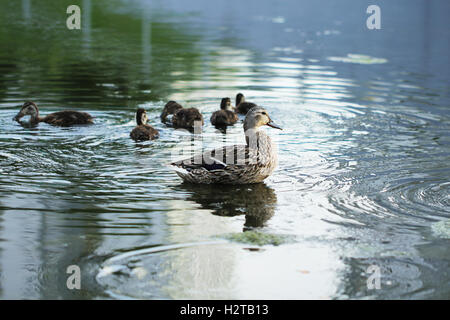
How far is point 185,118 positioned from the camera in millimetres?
11516

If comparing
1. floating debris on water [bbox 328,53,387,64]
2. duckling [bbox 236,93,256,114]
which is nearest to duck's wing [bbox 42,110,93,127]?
duckling [bbox 236,93,256,114]

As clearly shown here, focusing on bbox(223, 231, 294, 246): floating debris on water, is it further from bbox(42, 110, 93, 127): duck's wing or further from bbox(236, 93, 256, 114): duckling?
bbox(236, 93, 256, 114): duckling

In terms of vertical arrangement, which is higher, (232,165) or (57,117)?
(57,117)

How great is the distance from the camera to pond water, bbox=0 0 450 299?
559 centimetres

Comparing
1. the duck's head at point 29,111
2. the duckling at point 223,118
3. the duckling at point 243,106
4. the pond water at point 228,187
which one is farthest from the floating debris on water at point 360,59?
the duck's head at point 29,111

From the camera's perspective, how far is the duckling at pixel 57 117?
11.3 m

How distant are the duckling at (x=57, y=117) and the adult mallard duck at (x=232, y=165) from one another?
138 inches

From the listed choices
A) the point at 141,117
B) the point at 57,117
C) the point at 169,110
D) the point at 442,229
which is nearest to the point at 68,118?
the point at 57,117

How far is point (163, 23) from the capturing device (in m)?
28.1

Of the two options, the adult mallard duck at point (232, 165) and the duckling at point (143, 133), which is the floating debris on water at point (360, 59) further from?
the adult mallard duck at point (232, 165)

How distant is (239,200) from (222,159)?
0.63 meters

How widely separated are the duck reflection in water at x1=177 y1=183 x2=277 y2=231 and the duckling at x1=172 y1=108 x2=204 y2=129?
342 cm

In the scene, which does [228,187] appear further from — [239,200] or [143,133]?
[143,133]

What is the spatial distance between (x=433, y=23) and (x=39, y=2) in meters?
18.7
